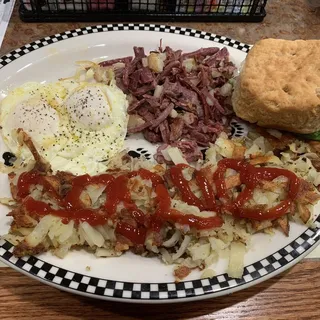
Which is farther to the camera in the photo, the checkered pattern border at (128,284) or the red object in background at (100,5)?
the red object in background at (100,5)

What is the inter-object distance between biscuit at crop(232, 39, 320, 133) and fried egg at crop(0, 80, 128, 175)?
819 mm

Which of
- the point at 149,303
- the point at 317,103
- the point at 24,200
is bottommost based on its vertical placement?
the point at 149,303

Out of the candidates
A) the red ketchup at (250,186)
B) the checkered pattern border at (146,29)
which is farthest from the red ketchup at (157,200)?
the checkered pattern border at (146,29)

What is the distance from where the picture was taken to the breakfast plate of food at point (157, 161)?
79.1 inches

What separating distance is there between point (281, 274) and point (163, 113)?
4.05 feet

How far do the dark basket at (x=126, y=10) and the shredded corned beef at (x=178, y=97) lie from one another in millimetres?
707

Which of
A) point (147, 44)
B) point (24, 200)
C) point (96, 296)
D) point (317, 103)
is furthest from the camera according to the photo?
point (147, 44)

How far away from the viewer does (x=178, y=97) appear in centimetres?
286

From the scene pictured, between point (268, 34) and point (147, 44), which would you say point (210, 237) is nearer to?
point (147, 44)

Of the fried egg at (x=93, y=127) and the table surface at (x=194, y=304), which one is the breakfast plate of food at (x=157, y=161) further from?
the table surface at (x=194, y=304)

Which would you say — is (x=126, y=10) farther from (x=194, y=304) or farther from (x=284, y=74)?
(x=194, y=304)

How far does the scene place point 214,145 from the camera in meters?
2.62

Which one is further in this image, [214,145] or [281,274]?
[214,145]

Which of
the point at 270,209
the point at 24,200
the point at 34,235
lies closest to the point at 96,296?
the point at 34,235
